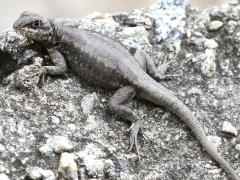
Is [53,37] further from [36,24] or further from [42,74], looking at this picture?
[42,74]

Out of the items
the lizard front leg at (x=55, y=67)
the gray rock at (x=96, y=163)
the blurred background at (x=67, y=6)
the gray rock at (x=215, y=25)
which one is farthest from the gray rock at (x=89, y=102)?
the blurred background at (x=67, y=6)

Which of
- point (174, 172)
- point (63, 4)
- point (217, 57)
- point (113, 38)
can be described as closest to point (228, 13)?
point (217, 57)

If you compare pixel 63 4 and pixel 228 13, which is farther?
pixel 63 4

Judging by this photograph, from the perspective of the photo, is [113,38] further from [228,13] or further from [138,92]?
[228,13]

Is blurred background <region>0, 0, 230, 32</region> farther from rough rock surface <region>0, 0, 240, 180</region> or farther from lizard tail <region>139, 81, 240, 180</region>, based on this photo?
lizard tail <region>139, 81, 240, 180</region>

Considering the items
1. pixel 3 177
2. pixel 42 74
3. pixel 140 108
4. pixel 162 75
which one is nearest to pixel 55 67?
pixel 42 74

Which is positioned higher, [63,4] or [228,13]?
[228,13]

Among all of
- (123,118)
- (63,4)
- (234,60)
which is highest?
(234,60)

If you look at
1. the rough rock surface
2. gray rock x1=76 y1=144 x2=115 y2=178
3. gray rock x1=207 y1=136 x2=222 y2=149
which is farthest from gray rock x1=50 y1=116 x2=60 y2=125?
gray rock x1=207 y1=136 x2=222 y2=149
